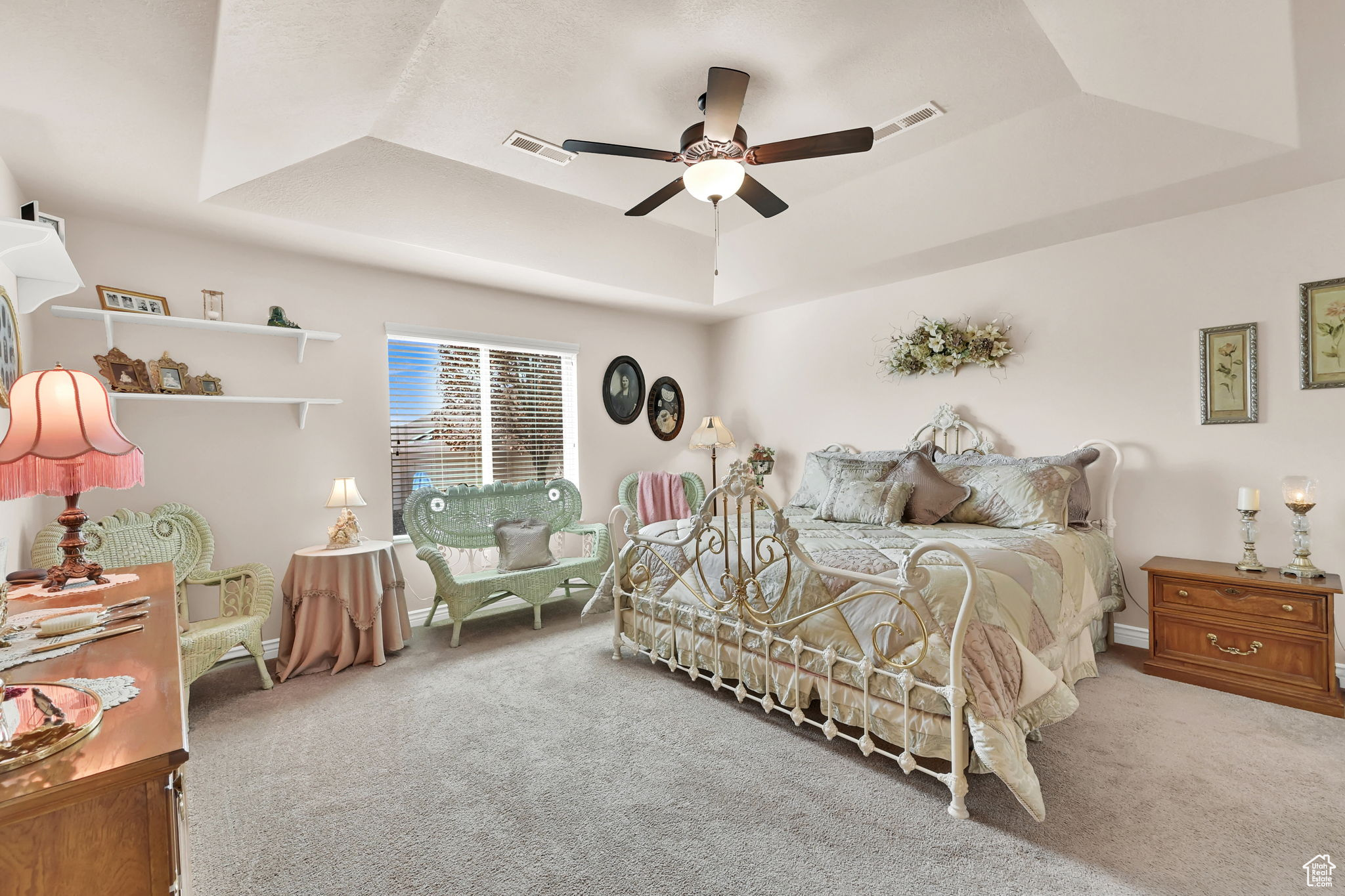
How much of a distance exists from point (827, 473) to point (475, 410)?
2.71 metres

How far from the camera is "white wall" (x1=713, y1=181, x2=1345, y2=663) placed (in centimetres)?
312

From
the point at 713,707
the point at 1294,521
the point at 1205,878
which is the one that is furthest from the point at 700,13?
the point at 1294,521

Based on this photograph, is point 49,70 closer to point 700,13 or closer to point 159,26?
point 159,26

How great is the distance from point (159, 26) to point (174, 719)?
7.28 ft

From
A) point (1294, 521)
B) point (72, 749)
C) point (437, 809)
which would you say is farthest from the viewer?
point (1294, 521)

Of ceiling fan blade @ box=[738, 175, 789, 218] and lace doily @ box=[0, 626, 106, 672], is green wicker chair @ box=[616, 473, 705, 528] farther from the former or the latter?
lace doily @ box=[0, 626, 106, 672]

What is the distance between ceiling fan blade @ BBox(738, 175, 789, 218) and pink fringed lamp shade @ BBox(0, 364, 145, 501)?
233 centimetres

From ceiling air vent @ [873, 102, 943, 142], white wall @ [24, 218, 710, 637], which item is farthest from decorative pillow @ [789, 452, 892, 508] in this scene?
white wall @ [24, 218, 710, 637]

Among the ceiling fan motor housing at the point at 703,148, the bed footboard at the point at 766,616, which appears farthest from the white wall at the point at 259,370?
the ceiling fan motor housing at the point at 703,148

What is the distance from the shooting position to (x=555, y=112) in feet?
9.21

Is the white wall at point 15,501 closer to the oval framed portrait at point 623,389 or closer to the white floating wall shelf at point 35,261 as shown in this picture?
the white floating wall shelf at point 35,261

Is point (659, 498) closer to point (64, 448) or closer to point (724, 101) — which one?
point (724, 101)

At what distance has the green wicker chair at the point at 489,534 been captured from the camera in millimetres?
3820

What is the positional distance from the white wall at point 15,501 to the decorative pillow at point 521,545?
227 cm
